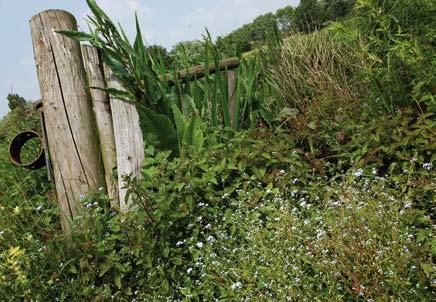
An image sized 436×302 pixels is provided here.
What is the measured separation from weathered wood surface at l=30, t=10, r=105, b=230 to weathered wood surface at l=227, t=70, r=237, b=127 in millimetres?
1237

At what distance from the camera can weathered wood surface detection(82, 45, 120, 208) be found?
3.79 metres

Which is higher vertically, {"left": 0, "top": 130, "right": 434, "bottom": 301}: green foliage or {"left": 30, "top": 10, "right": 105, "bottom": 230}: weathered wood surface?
{"left": 30, "top": 10, "right": 105, "bottom": 230}: weathered wood surface

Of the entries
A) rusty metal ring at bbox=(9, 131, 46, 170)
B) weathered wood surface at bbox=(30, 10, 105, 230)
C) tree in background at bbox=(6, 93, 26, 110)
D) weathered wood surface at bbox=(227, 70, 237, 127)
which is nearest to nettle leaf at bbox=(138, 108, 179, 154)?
weathered wood surface at bbox=(30, 10, 105, 230)

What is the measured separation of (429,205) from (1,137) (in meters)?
6.80

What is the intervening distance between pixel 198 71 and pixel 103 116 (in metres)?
0.95

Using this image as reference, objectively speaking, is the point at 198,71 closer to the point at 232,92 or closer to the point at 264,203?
the point at 232,92

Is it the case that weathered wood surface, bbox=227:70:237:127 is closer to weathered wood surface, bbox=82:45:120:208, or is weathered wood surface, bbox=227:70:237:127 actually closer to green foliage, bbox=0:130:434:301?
green foliage, bbox=0:130:434:301

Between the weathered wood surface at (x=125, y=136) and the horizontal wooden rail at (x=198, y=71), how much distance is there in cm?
46

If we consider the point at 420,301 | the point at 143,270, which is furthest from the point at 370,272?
the point at 143,270

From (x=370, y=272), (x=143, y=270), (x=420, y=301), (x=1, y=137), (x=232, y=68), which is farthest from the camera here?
(x=1, y=137)

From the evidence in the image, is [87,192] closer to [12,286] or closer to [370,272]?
[12,286]

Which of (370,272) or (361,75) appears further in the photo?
(361,75)

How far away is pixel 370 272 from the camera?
87.5 inches

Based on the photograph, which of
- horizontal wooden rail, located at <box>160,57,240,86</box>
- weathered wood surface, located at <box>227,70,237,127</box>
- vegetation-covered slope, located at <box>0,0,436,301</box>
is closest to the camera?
vegetation-covered slope, located at <box>0,0,436,301</box>
